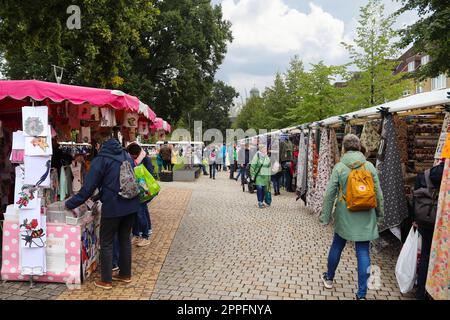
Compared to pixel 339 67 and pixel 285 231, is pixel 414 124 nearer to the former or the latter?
pixel 285 231

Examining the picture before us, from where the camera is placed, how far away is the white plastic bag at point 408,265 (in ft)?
15.6

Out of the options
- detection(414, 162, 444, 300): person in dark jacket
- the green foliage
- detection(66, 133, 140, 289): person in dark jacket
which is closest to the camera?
detection(414, 162, 444, 300): person in dark jacket

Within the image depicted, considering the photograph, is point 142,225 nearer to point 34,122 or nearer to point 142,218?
point 142,218

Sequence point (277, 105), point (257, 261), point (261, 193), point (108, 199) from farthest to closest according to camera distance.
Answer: point (277, 105), point (261, 193), point (257, 261), point (108, 199)

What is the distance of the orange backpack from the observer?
4.43 m

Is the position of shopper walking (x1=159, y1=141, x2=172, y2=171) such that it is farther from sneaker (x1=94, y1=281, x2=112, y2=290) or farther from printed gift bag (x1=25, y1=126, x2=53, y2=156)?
sneaker (x1=94, y1=281, x2=112, y2=290)

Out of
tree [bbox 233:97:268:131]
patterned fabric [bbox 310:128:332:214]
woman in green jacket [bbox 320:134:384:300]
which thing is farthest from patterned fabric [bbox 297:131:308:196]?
tree [bbox 233:97:268:131]

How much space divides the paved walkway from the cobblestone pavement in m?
0.01

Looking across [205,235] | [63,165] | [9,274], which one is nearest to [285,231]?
[205,235]

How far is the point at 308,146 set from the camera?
1019cm

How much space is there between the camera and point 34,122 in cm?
489

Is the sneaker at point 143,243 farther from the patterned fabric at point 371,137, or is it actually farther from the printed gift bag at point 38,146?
the patterned fabric at point 371,137

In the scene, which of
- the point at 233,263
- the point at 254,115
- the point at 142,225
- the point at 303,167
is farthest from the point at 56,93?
the point at 254,115

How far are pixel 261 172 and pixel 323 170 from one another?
2.40m
